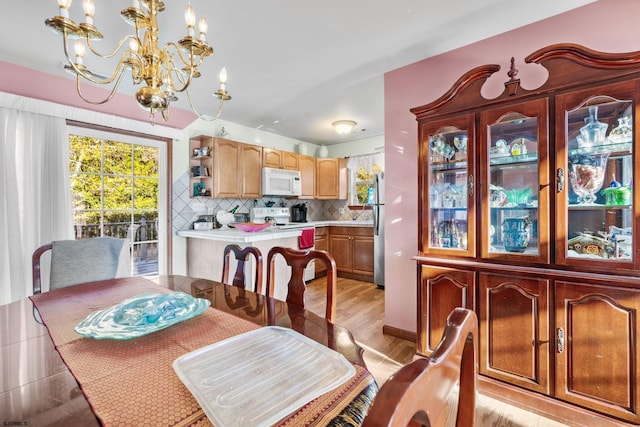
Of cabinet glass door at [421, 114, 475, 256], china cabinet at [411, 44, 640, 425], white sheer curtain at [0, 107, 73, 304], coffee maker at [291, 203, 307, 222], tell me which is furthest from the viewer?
coffee maker at [291, 203, 307, 222]

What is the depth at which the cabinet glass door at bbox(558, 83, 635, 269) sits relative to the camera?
142 cm

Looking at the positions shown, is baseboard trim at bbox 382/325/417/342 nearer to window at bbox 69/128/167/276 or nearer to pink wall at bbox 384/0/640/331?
pink wall at bbox 384/0/640/331

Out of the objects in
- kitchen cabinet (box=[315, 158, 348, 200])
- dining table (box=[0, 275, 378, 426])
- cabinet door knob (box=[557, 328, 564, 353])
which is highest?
kitchen cabinet (box=[315, 158, 348, 200])

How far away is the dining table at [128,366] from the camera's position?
0.57m

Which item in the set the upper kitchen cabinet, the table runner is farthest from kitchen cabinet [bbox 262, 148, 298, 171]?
the upper kitchen cabinet

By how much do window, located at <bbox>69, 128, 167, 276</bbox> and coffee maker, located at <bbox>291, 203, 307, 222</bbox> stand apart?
2.10 metres

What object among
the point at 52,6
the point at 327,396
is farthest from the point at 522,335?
the point at 52,6

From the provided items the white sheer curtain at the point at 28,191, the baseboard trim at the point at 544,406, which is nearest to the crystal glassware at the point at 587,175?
the baseboard trim at the point at 544,406

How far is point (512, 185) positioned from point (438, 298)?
883 mm

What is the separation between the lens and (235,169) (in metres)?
3.72

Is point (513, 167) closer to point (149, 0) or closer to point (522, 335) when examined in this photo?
point (522, 335)

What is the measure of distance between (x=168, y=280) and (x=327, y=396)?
1.46 m

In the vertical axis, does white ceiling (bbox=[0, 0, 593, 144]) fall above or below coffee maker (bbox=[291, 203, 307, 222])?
above

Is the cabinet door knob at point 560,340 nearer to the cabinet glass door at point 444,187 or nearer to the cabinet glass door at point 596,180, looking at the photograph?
the cabinet glass door at point 596,180
